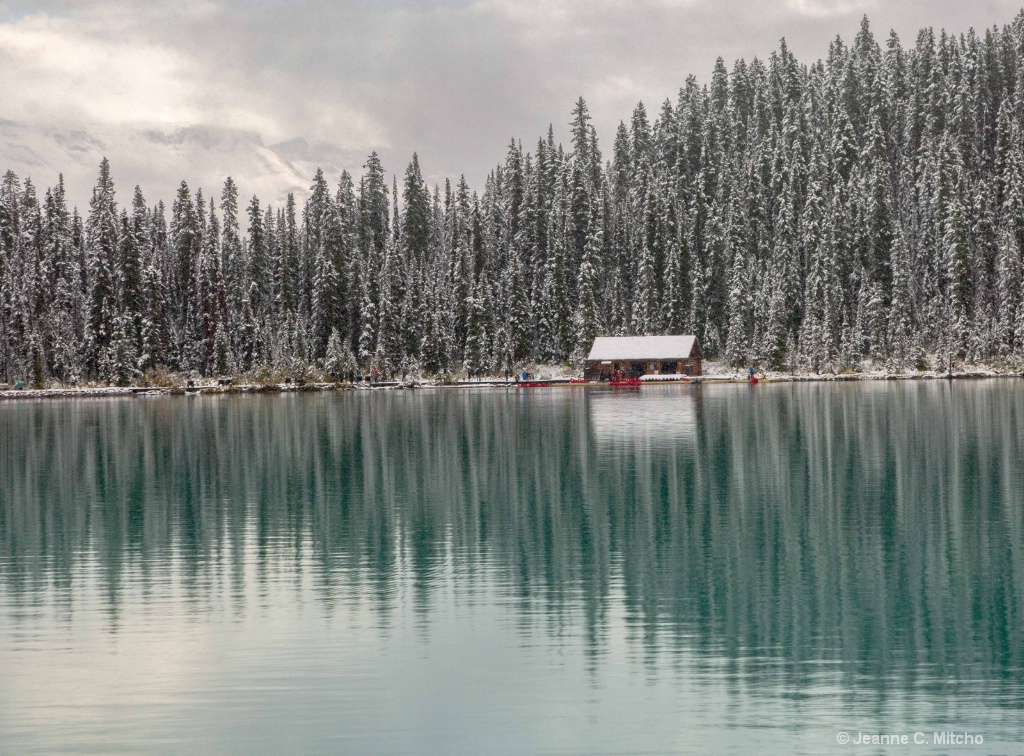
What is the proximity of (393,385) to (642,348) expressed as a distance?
29.2m

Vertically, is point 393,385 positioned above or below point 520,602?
above

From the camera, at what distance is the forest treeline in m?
112

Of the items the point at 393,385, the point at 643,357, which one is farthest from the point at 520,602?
the point at 393,385

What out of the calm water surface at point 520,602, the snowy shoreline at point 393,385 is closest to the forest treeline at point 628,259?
the snowy shoreline at point 393,385

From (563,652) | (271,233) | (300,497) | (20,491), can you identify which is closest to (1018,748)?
(563,652)

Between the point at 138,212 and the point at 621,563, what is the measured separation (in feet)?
375

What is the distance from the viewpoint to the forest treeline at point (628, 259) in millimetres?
112438

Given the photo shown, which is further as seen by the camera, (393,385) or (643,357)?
(393,385)

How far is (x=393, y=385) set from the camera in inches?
4537

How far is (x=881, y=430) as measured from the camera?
44562 mm

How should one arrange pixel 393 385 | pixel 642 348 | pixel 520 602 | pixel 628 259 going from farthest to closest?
pixel 628 259 < pixel 393 385 < pixel 642 348 < pixel 520 602

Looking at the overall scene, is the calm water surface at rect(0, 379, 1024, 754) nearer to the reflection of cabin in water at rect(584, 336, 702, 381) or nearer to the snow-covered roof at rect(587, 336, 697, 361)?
the snow-covered roof at rect(587, 336, 697, 361)

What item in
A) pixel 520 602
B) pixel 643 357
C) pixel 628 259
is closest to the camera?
pixel 520 602

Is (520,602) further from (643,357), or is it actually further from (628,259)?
(628,259)
